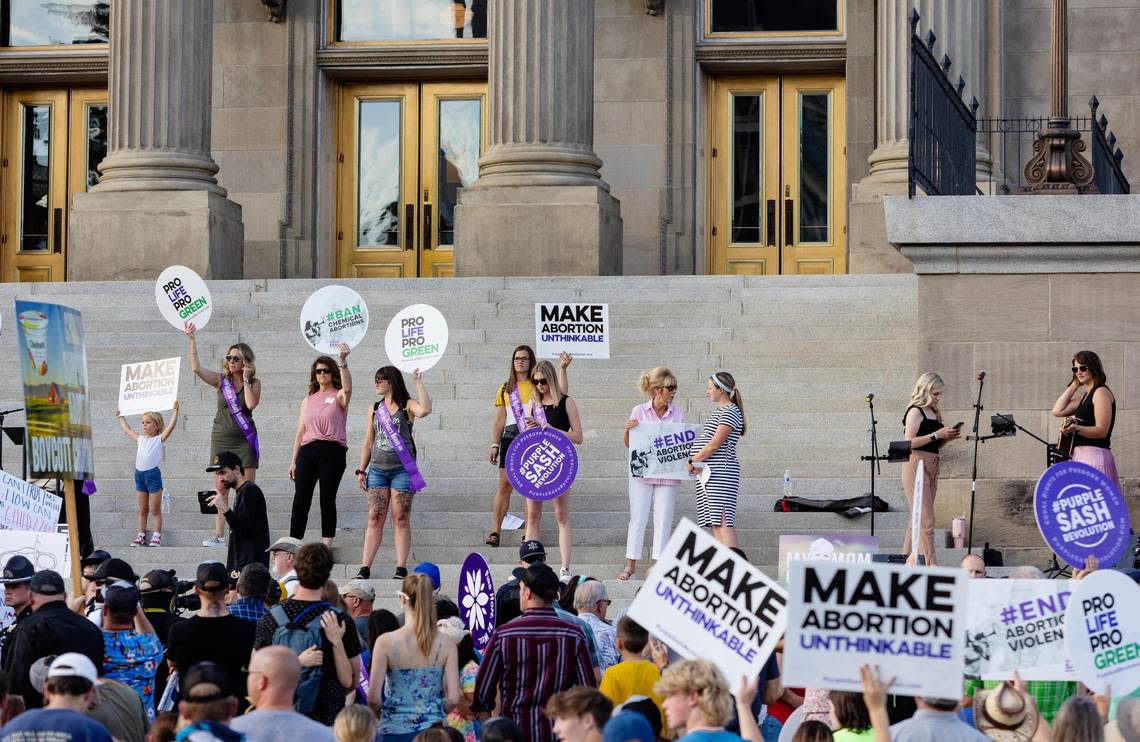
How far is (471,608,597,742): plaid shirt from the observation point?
8.69 meters

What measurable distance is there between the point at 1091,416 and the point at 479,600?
564 centimetres

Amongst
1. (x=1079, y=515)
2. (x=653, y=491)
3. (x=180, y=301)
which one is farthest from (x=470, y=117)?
(x=1079, y=515)

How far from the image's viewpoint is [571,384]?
60.6ft

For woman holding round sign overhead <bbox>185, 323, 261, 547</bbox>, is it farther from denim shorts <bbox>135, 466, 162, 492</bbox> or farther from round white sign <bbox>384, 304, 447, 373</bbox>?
round white sign <bbox>384, 304, 447, 373</bbox>

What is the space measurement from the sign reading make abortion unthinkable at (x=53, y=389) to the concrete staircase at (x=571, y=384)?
4386 mm

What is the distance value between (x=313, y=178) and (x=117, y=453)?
34.1 feet

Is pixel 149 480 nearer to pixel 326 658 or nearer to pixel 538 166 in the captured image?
pixel 326 658

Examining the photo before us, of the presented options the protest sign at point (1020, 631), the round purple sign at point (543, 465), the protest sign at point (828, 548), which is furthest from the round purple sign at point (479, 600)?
the round purple sign at point (543, 465)

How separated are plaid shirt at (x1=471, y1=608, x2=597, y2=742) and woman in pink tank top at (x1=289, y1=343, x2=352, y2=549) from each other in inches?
244

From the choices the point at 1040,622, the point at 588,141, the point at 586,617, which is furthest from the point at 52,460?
the point at 588,141

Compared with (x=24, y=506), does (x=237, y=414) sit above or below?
above

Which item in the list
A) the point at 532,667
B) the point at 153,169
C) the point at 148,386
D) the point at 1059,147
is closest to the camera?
the point at 532,667

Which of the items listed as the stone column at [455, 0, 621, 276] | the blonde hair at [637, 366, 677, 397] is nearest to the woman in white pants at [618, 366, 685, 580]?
the blonde hair at [637, 366, 677, 397]

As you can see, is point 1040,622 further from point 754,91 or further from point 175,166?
point 754,91
